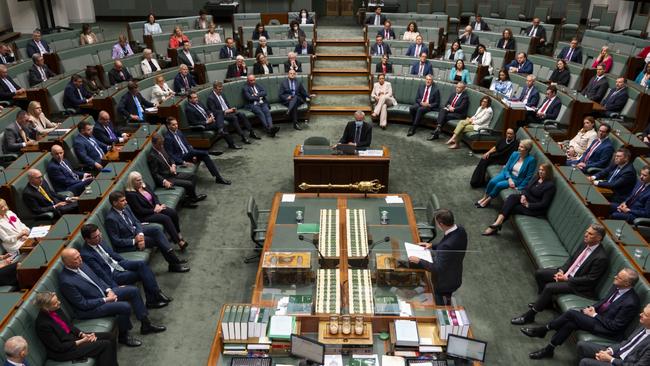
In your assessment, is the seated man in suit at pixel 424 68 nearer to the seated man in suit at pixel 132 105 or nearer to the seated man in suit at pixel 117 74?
the seated man in suit at pixel 132 105

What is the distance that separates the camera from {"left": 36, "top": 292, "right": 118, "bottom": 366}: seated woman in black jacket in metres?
4.07

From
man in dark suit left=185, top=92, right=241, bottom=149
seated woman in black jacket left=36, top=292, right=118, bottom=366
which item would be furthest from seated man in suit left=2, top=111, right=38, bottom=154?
seated woman in black jacket left=36, top=292, right=118, bottom=366

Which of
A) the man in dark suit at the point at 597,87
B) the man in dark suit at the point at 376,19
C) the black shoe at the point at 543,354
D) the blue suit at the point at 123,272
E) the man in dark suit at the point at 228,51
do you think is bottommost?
the black shoe at the point at 543,354

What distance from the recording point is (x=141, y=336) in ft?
16.7

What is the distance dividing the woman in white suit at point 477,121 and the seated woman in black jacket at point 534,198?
2592 millimetres

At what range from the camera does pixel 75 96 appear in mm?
9188

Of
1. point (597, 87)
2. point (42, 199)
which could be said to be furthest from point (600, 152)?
point (42, 199)

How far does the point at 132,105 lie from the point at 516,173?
630 centimetres

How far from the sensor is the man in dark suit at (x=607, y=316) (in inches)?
172

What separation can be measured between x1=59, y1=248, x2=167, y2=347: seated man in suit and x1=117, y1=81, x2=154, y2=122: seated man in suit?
4.52 m

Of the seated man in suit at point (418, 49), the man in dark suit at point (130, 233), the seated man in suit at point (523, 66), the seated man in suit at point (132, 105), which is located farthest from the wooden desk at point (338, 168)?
the seated man in suit at point (418, 49)

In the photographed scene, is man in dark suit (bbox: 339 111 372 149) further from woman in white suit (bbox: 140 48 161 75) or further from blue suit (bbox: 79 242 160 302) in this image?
woman in white suit (bbox: 140 48 161 75)

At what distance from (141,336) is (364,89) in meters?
8.02

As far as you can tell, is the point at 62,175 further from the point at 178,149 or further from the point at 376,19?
the point at 376,19
